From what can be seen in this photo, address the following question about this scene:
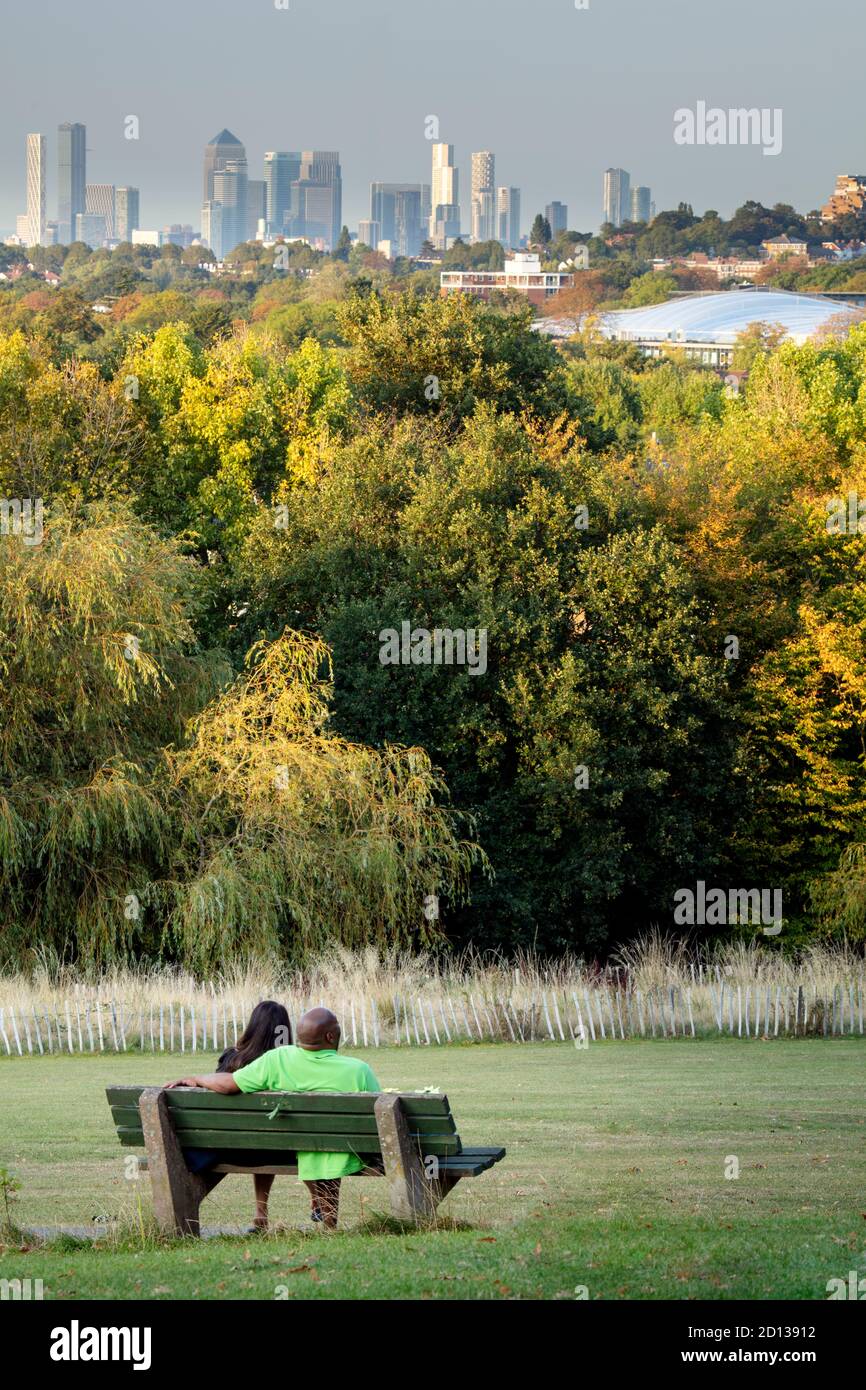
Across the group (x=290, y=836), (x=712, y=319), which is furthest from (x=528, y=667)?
(x=712, y=319)

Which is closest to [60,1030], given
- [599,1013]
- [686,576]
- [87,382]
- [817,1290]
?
[599,1013]

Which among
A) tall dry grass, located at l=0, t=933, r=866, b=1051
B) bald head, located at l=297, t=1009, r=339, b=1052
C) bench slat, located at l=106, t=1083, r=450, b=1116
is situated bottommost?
tall dry grass, located at l=0, t=933, r=866, b=1051

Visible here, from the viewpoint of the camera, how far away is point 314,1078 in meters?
7.93

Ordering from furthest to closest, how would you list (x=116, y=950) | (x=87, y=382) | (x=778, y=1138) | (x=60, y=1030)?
(x=87, y=382) < (x=116, y=950) < (x=60, y=1030) < (x=778, y=1138)

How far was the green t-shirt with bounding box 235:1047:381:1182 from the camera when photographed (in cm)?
785

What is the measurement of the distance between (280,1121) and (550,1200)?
1.87m

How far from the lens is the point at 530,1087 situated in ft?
46.8

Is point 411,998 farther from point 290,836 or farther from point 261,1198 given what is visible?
point 261,1198

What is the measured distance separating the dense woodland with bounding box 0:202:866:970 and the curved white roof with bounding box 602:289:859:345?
94.0 metres

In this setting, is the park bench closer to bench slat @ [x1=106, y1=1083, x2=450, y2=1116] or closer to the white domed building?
bench slat @ [x1=106, y1=1083, x2=450, y2=1116]

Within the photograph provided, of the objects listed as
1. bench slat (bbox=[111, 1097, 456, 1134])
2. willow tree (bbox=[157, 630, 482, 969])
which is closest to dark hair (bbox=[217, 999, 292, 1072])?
bench slat (bbox=[111, 1097, 456, 1134])
